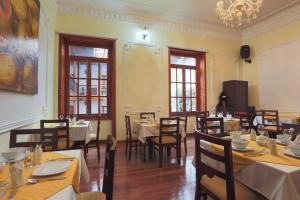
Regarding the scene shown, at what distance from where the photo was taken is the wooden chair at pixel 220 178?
54.2 inches

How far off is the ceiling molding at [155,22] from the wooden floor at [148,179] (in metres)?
3.95

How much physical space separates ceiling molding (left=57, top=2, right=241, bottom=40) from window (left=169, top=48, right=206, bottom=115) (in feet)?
2.58

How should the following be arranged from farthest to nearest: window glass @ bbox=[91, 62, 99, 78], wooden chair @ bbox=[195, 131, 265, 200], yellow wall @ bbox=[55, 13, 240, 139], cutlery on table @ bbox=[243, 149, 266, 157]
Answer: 1. window glass @ bbox=[91, 62, 99, 78]
2. yellow wall @ bbox=[55, 13, 240, 139]
3. cutlery on table @ bbox=[243, 149, 266, 157]
4. wooden chair @ bbox=[195, 131, 265, 200]

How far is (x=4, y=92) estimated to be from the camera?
2.14 metres

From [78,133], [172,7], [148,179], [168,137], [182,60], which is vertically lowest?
[148,179]

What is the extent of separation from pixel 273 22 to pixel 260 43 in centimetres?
75

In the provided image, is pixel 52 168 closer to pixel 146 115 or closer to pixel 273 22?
pixel 146 115

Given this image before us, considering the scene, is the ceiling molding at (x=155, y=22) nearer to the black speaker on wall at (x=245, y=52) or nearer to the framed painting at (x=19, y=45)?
the black speaker on wall at (x=245, y=52)

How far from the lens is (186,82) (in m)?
6.60

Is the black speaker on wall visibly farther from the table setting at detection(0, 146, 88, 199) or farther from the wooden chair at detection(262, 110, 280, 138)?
the table setting at detection(0, 146, 88, 199)

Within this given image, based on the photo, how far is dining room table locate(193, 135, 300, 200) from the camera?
4.03 feet

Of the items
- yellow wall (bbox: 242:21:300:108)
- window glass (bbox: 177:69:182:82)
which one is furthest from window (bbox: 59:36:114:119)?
yellow wall (bbox: 242:21:300:108)
